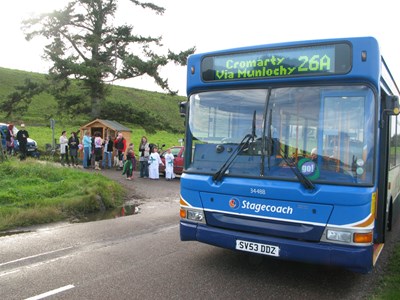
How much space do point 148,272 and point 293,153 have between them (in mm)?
2647

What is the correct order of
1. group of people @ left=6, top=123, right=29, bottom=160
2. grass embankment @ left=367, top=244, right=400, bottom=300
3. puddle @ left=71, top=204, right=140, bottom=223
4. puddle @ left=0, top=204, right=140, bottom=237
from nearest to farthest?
grass embankment @ left=367, top=244, right=400, bottom=300 → puddle @ left=0, top=204, right=140, bottom=237 → puddle @ left=71, top=204, right=140, bottom=223 → group of people @ left=6, top=123, right=29, bottom=160

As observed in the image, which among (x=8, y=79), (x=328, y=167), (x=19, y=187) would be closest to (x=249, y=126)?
(x=328, y=167)

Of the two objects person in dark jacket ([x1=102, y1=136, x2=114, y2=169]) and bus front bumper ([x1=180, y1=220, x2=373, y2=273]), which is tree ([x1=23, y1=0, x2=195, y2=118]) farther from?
bus front bumper ([x1=180, y1=220, x2=373, y2=273])

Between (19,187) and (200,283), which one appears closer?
(200,283)

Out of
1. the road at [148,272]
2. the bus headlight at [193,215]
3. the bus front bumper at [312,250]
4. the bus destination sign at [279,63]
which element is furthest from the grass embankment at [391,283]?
the bus destination sign at [279,63]

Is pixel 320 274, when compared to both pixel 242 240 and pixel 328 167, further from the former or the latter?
pixel 328 167

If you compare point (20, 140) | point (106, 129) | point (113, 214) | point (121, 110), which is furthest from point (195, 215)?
point (121, 110)

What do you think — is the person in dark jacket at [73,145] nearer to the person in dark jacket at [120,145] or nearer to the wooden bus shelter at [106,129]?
the person in dark jacket at [120,145]

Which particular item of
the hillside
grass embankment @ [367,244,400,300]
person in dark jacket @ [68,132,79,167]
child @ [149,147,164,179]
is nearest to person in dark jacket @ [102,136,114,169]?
person in dark jacket @ [68,132,79,167]

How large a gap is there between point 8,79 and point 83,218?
3444 inches

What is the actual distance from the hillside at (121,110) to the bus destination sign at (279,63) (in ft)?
Result: 57.5

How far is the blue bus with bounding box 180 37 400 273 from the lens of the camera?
189 inches

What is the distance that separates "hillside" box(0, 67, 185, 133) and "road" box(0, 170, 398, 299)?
16.3 m

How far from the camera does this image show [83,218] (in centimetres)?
1022
